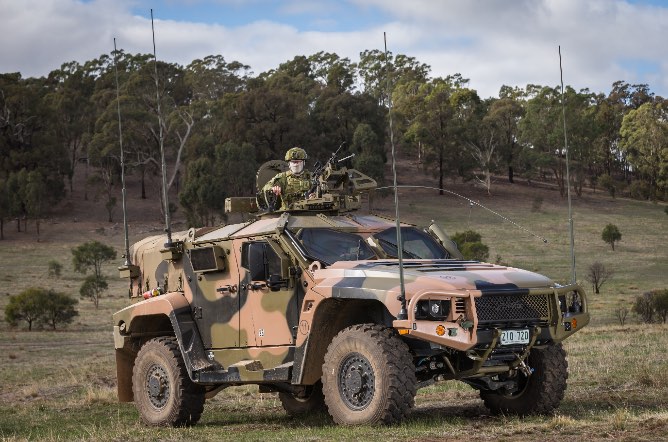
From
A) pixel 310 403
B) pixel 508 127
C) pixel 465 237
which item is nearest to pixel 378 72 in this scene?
pixel 508 127

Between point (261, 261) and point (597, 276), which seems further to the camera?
point (597, 276)

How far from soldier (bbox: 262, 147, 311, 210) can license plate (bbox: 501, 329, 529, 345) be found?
Result: 449 centimetres

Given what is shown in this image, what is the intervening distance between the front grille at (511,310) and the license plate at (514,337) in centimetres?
9

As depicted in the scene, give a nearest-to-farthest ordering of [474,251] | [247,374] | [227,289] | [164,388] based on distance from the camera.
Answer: [247,374]
[227,289]
[164,388]
[474,251]

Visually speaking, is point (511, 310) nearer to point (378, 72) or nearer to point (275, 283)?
point (275, 283)

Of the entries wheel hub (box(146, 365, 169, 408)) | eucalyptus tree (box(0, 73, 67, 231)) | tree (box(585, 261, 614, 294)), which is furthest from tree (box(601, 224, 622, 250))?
wheel hub (box(146, 365, 169, 408))

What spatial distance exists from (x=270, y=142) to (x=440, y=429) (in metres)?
74.4

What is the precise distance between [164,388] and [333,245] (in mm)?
3095

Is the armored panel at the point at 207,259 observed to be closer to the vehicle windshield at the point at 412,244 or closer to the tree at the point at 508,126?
the vehicle windshield at the point at 412,244

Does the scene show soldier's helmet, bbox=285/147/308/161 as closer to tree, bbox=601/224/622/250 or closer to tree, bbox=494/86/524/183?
tree, bbox=601/224/622/250

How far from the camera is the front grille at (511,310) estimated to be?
11453 millimetres

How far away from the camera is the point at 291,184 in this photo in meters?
15.6

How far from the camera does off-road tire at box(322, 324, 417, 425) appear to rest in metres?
11.4

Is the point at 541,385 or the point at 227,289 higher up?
the point at 227,289
